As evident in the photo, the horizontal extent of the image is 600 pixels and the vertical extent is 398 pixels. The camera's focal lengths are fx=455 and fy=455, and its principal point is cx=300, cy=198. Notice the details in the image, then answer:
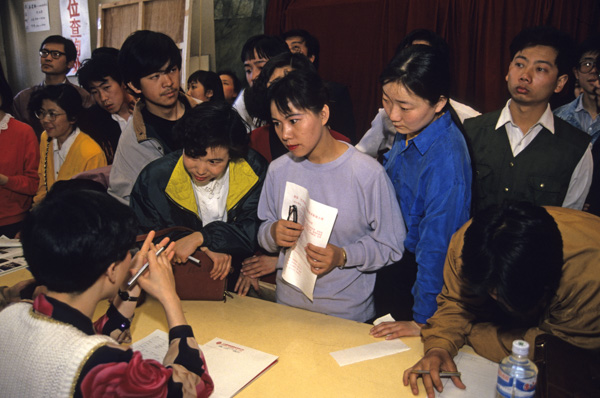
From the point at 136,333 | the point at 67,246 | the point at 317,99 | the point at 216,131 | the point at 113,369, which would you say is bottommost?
the point at 136,333

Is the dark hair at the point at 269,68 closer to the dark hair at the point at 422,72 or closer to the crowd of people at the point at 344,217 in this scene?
the crowd of people at the point at 344,217

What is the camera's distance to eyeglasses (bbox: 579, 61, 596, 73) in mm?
2311

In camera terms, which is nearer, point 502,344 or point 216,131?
point 502,344

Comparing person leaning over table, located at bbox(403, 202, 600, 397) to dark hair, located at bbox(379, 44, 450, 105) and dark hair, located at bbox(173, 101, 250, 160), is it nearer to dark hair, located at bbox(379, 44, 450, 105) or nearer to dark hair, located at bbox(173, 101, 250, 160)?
dark hair, located at bbox(379, 44, 450, 105)

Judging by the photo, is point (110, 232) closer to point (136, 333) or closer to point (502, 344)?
point (136, 333)

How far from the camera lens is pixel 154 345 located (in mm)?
1441

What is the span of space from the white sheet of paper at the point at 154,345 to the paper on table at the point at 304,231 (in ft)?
1.47

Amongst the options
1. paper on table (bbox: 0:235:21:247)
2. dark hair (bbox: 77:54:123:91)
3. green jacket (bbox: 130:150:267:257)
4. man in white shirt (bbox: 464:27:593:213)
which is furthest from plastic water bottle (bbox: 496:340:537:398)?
dark hair (bbox: 77:54:123:91)

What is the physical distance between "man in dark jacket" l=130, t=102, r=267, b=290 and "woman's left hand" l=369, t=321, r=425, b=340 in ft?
2.01

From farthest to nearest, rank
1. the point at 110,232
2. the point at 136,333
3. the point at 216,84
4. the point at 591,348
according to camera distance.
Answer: the point at 216,84, the point at 136,333, the point at 591,348, the point at 110,232

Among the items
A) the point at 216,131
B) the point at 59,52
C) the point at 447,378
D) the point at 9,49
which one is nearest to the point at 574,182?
the point at 447,378

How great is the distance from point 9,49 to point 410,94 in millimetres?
6998

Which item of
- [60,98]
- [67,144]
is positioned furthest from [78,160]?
[60,98]

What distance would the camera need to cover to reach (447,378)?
1.27m
